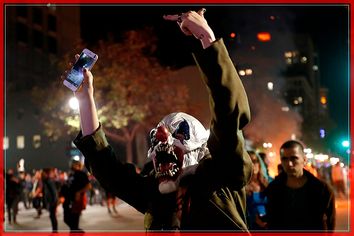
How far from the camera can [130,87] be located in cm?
2898

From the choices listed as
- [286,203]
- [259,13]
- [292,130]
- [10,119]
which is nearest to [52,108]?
[10,119]

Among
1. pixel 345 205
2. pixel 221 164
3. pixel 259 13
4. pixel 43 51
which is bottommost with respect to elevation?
pixel 345 205

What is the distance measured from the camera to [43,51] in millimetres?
45688

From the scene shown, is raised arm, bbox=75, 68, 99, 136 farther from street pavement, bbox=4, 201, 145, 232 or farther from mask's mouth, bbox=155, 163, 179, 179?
street pavement, bbox=4, 201, 145, 232

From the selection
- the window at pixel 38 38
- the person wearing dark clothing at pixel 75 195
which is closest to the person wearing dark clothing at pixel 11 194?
the person wearing dark clothing at pixel 75 195

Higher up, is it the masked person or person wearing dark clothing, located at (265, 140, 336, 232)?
the masked person

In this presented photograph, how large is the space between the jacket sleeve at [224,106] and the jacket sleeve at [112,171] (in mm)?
490

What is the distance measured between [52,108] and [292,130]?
134ft

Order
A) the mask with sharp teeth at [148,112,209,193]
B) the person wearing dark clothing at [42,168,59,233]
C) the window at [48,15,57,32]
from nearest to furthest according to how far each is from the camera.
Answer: the mask with sharp teeth at [148,112,209,193] → the person wearing dark clothing at [42,168,59,233] → the window at [48,15,57,32]

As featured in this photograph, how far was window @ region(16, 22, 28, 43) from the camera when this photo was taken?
4391 centimetres

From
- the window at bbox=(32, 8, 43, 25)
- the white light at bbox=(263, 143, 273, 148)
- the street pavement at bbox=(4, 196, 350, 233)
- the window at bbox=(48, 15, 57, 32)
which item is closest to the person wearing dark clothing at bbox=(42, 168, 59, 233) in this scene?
the street pavement at bbox=(4, 196, 350, 233)

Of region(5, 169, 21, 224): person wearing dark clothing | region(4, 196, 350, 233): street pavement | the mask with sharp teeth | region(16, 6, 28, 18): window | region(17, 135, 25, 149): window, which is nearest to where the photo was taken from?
the mask with sharp teeth

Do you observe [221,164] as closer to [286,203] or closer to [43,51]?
[286,203]

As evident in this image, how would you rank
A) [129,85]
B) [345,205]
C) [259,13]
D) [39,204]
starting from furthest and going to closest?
[259,13] < [129,85] < [345,205] < [39,204]
